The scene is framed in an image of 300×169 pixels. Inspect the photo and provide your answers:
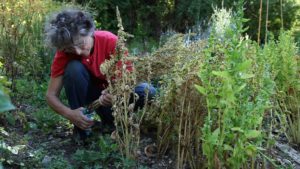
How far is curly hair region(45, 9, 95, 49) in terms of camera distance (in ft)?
9.70

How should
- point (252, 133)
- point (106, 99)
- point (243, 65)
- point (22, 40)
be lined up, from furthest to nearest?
point (22, 40) < point (106, 99) < point (252, 133) < point (243, 65)

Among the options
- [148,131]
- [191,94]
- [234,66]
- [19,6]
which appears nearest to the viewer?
[234,66]

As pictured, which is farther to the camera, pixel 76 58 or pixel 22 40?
pixel 22 40

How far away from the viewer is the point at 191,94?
2.65 metres

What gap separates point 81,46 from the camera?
3041 millimetres

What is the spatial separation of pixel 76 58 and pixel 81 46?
0.19 metres

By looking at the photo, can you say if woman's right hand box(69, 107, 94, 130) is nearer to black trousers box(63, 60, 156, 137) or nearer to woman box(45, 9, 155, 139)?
woman box(45, 9, 155, 139)

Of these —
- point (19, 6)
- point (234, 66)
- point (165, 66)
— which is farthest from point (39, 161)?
point (19, 6)

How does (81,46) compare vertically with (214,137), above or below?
above

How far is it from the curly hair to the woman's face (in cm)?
3

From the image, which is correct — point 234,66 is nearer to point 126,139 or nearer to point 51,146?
point 126,139

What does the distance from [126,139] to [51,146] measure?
0.71m

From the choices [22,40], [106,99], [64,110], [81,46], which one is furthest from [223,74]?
[22,40]

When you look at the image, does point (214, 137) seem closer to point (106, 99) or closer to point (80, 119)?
point (106, 99)
